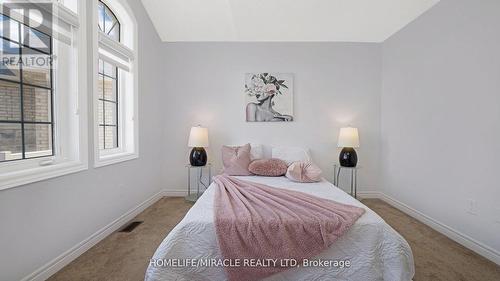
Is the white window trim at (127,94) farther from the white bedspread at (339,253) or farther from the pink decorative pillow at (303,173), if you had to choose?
the pink decorative pillow at (303,173)

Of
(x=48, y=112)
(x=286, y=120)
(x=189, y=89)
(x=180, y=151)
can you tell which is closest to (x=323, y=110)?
(x=286, y=120)

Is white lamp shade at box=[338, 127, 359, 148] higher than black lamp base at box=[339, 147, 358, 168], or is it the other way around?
white lamp shade at box=[338, 127, 359, 148]

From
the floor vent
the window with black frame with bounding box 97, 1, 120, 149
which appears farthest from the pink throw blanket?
the window with black frame with bounding box 97, 1, 120, 149

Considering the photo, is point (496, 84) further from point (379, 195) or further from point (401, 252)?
point (379, 195)

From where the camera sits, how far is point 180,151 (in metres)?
3.60

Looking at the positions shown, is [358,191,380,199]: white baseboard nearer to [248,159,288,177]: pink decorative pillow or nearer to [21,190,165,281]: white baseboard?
[248,159,288,177]: pink decorative pillow

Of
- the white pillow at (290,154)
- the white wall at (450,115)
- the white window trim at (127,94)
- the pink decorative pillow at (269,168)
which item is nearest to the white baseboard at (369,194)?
the white wall at (450,115)

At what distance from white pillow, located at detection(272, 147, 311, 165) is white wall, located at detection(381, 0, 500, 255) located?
1371 millimetres

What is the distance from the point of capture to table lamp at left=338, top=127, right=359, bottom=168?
3162mm

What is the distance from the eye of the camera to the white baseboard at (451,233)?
190 cm

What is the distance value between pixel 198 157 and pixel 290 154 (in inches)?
54.0

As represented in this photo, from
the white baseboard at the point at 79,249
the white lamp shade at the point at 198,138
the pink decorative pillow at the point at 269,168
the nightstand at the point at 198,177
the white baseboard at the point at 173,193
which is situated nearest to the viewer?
the white baseboard at the point at 79,249

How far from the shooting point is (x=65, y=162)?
1.89 meters

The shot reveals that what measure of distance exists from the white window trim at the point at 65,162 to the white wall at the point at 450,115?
3.65 metres
